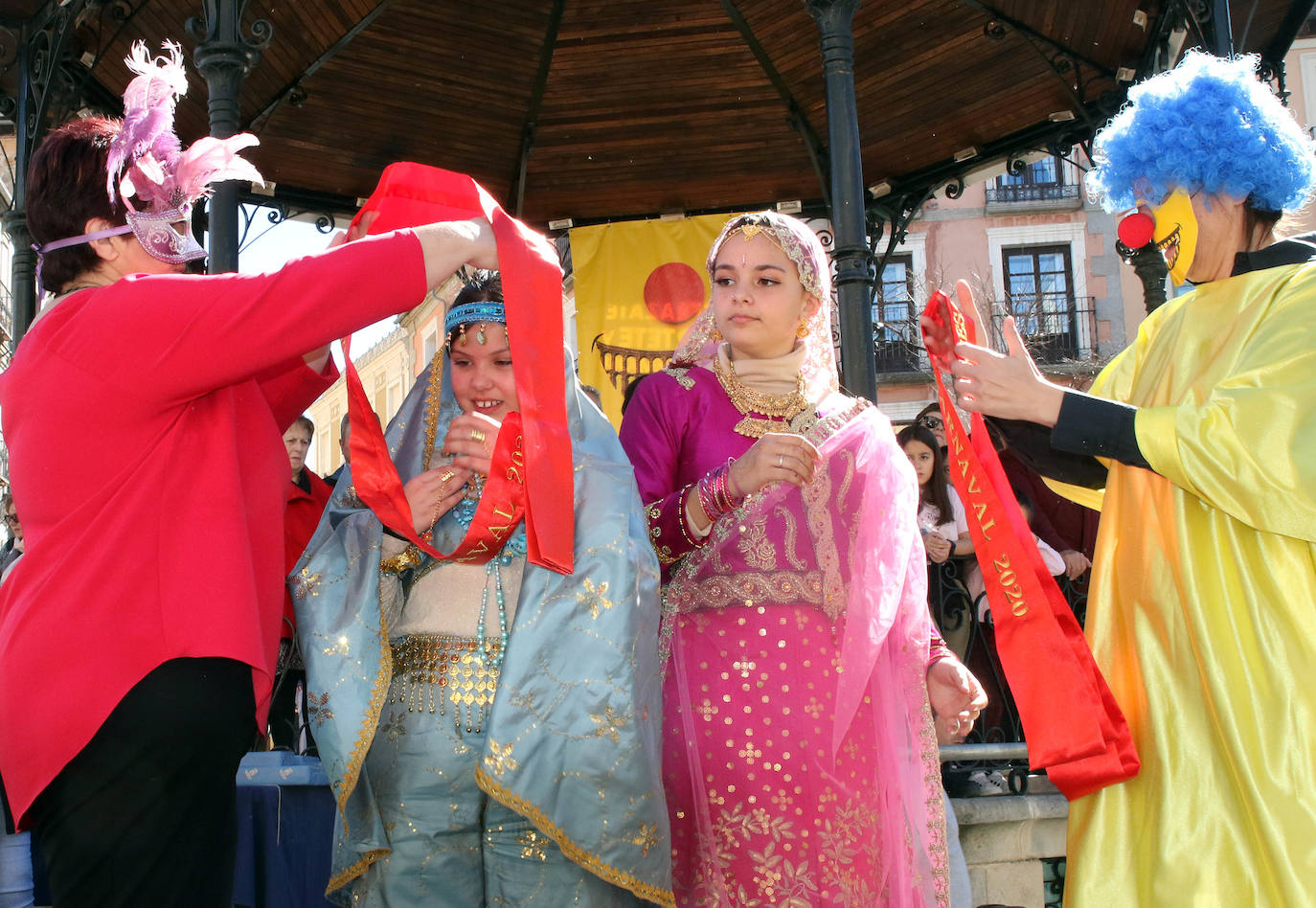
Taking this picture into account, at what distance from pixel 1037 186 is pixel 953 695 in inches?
1077

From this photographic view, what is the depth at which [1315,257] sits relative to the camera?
8.38ft

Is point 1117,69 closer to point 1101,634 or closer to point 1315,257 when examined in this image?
point 1315,257

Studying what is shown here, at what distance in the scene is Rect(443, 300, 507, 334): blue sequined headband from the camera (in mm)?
2863

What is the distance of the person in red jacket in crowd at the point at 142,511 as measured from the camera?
201cm

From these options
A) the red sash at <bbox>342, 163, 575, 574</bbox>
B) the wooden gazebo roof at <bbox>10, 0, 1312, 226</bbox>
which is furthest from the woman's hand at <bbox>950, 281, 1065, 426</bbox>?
the wooden gazebo roof at <bbox>10, 0, 1312, 226</bbox>

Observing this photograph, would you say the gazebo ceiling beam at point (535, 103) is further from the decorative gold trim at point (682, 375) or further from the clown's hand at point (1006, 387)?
the clown's hand at point (1006, 387)

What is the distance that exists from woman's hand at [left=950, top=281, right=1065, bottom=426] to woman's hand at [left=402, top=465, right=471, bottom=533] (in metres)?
1.13

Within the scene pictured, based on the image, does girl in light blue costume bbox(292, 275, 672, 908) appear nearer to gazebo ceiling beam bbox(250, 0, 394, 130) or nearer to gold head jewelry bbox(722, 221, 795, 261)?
gold head jewelry bbox(722, 221, 795, 261)

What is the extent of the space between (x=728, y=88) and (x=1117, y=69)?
206cm

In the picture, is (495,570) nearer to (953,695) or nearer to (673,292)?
(953,695)

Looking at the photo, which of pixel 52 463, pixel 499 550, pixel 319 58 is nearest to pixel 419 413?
pixel 499 550

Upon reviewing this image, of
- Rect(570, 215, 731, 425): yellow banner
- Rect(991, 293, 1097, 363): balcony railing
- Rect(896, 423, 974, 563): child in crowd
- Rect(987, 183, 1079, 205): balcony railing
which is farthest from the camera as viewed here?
Rect(987, 183, 1079, 205): balcony railing

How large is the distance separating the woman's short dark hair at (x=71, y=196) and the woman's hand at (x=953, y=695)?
207 cm

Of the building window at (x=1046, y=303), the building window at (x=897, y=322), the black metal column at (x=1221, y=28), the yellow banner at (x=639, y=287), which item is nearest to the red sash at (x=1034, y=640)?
the black metal column at (x=1221, y=28)
